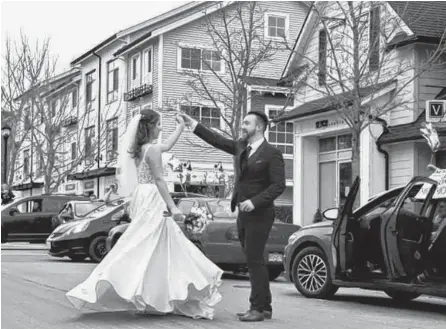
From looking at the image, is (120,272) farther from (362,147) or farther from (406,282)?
(362,147)

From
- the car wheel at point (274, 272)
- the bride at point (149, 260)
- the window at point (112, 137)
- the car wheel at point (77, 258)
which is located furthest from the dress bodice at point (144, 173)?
the window at point (112, 137)

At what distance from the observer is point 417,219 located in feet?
31.3

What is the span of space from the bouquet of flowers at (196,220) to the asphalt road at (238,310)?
4.34 ft

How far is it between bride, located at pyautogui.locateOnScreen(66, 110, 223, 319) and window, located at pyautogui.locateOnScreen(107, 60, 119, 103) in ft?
120

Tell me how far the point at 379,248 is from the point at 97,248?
1076 cm

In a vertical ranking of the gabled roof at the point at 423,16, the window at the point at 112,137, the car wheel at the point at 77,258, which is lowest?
the car wheel at the point at 77,258

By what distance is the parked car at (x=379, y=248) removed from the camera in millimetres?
9477

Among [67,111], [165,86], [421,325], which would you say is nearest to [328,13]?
[165,86]

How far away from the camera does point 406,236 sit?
31.1 feet

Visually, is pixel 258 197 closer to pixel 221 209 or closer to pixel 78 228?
pixel 221 209

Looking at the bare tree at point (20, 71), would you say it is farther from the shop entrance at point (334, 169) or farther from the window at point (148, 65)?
the shop entrance at point (334, 169)

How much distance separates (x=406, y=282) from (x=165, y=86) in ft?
99.6

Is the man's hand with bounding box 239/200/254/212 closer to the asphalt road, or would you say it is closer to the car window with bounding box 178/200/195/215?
the asphalt road

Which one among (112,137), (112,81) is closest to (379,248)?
(112,137)
